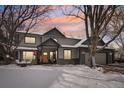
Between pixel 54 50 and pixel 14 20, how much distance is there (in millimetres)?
2427

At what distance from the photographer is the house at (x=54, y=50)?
7.86 m

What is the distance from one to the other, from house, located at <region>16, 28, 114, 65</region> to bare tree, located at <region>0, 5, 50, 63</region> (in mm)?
251

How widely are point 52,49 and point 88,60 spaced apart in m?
2.38

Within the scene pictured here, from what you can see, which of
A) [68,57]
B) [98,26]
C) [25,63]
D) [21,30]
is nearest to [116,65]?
[98,26]

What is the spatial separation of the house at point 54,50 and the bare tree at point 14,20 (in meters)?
0.25

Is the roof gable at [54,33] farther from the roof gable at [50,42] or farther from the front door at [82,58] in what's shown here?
the front door at [82,58]

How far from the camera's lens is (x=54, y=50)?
368 inches

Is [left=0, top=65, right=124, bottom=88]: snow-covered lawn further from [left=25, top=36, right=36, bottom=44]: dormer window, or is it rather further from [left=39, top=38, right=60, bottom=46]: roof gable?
[left=39, top=38, right=60, bottom=46]: roof gable

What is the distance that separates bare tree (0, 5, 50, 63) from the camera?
7.45 meters

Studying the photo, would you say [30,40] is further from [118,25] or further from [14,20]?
[118,25]

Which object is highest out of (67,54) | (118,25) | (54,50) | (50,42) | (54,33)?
(118,25)

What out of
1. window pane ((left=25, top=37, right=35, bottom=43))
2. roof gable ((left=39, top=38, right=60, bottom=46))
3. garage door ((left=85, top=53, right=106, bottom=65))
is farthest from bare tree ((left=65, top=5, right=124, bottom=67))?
roof gable ((left=39, top=38, right=60, bottom=46))

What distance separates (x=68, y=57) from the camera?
28.4ft

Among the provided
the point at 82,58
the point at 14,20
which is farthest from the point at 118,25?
the point at 14,20
